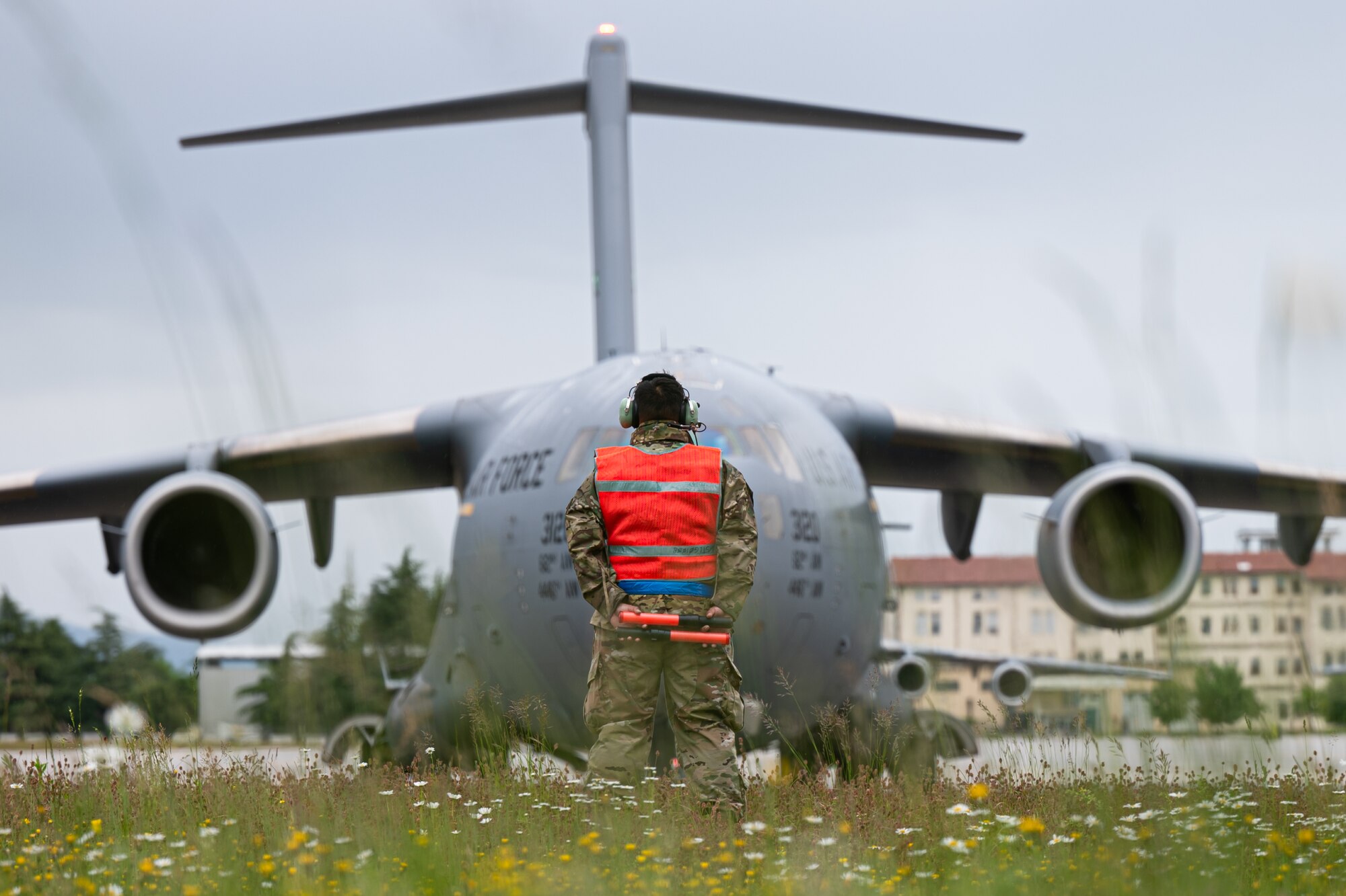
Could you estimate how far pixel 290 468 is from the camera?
1087cm

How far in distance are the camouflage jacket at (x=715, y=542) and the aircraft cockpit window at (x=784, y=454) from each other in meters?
2.38

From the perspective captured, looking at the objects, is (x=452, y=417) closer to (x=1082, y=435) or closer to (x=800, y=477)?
(x=800, y=477)

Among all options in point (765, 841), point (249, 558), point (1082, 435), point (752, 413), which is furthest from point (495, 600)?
point (1082, 435)

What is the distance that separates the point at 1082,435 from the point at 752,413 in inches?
151

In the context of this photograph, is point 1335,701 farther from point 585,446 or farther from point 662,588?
point 585,446

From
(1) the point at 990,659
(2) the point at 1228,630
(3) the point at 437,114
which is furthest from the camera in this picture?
(1) the point at 990,659

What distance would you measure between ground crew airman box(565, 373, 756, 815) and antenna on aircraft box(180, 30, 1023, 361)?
597 centimetres

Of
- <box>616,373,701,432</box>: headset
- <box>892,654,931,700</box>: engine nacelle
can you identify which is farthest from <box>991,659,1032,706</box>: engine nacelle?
<box>616,373,701,432</box>: headset

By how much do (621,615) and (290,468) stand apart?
703 centimetres

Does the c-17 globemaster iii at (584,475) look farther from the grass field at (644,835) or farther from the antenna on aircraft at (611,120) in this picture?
the grass field at (644,835)

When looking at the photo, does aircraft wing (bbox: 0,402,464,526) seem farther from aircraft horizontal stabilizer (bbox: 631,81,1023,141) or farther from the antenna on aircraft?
aircraft horizontal stabilizer (bbox: 631,81,1023,141)

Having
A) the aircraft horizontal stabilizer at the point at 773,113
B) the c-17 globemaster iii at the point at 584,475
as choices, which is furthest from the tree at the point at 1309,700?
the aircraft horizontal stabilizer at the point at 773,113

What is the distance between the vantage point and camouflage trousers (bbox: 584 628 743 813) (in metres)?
4.48

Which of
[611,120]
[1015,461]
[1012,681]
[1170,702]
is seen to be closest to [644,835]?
[1170,702]
